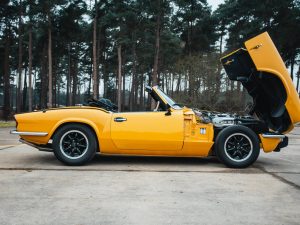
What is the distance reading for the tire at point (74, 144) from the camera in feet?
19.1

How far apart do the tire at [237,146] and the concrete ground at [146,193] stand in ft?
0.65

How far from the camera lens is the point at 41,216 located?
320 cm

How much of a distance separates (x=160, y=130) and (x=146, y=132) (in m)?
0.23

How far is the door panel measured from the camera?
5.88 meters

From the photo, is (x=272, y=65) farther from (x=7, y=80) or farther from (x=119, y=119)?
(x=7, y=80)

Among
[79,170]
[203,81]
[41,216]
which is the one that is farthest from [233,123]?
[203,81]

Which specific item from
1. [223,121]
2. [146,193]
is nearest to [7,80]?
[223,121]

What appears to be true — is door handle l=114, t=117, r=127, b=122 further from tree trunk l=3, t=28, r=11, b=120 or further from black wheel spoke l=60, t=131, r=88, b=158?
tree trunk l=3, t=28, r=11, b=120

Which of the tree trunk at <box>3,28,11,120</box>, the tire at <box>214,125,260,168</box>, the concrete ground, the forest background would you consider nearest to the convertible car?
the tire at <box>214,125,260,168</box>

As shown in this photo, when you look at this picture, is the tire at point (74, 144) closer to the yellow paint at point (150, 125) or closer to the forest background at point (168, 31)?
the yellow paint at point (150, 125)

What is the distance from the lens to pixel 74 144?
5883 millimetres

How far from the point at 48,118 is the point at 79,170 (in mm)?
1067

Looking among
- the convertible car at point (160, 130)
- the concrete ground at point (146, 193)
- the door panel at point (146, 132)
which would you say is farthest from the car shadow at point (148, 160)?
the door panel at point (146, 132)

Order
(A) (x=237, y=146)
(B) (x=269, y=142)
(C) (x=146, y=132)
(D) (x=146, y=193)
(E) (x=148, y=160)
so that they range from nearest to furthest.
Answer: (D) (x=146, y=193), (C) (x=146, y=132), (A) (x=237, y=146), (B) (x=269, y=142), (E) (x=148, y=160)
